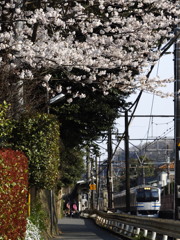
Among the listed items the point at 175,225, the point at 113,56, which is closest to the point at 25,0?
the point at 113,56

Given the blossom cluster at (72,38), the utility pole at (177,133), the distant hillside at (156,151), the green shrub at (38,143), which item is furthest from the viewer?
the distant hillside at (156,151)

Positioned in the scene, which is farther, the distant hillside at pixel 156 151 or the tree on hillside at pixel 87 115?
the distant hillside at pixel 156 151

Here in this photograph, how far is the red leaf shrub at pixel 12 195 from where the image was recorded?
31.8 ft

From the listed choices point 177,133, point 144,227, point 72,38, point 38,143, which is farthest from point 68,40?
point 177,133

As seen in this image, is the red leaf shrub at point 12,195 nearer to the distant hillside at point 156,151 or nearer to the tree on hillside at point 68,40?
the tree on hillside at point 68,40

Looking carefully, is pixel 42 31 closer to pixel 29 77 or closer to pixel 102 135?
pixel 29 77

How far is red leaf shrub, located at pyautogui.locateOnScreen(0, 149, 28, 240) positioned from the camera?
9.68 m

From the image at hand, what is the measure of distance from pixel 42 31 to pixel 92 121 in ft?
33.9

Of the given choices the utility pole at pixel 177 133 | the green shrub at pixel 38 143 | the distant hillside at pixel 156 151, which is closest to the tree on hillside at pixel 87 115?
the utility pole at pixel 177 133

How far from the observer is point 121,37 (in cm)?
1784

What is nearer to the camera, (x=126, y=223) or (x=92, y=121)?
(x=126, y=223)

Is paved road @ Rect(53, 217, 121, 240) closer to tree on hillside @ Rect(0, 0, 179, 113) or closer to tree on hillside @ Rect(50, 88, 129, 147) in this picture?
tree on hillside @ Rect(50, 88, 129, 147)

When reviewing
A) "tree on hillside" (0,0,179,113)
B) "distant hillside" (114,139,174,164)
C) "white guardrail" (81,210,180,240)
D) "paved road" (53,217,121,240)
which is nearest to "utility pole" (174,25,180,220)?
"white guardrail" (81,210,180,240)

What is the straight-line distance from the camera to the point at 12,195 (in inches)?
407
